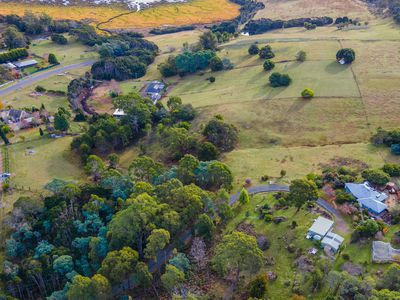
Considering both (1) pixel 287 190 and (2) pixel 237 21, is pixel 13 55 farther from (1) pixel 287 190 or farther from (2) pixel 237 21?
(1) pixel 287 190

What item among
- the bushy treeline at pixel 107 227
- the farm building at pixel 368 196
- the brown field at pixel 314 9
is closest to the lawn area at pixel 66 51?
the brown field at pixel 314 9

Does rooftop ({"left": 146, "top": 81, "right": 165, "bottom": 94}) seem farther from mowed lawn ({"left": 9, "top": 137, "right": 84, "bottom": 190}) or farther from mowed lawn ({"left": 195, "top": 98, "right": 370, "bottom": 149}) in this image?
mowed lawn ({"left": 9, "top": 137, "right": 84, "bottom": 190})

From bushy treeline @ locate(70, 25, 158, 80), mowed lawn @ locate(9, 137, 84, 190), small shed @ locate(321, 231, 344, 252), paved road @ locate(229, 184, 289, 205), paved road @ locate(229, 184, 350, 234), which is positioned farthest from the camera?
bushy treeline @ locate(70, 25, 158, 80)

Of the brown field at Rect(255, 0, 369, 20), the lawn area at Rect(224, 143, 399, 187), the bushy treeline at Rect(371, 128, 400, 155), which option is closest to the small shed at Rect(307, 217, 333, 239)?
the lawn area at Rect(224, 143, 399, 187)

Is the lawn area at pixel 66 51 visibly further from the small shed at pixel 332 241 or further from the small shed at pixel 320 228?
the small shed at pixel 332 241

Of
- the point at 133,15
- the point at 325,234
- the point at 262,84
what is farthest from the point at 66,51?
the point at 325,234

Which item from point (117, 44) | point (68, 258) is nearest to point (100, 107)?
point (117, 44)
